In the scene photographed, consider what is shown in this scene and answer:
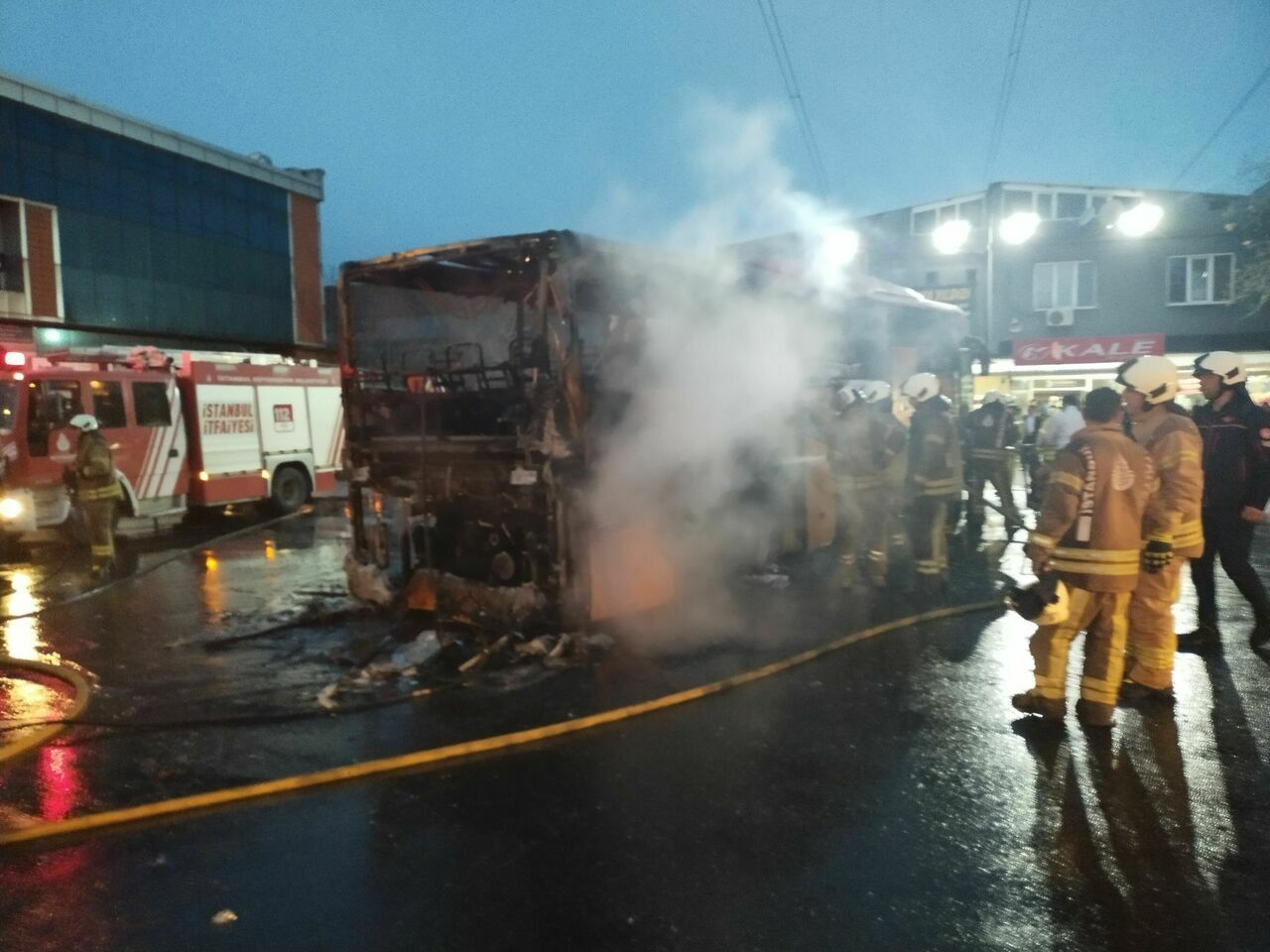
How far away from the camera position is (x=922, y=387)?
756 centimetres

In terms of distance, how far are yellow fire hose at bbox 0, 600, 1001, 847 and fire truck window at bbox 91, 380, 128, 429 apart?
9.22 metres

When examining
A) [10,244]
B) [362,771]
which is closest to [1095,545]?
[362,771]

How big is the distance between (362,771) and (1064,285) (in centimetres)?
2647

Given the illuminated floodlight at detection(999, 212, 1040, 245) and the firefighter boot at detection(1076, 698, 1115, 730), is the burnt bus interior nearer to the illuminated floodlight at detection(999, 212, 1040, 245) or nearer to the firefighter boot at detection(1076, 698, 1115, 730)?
the firefighter boot at detection(1076, 698, 1115, 730)

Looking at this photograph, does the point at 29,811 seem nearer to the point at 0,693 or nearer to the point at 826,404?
the point at 0,693

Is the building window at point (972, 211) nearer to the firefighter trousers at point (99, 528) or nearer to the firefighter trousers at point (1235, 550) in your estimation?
the firefighter trousers at point (1235, 550)

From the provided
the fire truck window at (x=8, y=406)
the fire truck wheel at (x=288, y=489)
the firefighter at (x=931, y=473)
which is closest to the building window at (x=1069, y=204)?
the firefighter at (x=931, y=473)

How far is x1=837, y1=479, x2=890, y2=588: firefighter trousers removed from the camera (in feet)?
26.5

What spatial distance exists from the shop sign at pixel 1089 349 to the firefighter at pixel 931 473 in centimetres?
1632

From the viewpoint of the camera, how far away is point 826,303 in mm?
9367

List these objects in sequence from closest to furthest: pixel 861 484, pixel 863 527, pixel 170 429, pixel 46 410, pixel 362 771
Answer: pixel 362 771 < pixel 861 484 < pixel 863 527 < pixel 46 410 < pixel 170 429

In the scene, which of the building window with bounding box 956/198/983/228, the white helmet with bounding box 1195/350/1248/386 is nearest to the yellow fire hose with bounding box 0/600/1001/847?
the white helmet with bounding box 1195/350/1248/386

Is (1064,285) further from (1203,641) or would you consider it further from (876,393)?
(1203,641)

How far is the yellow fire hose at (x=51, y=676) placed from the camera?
4.42 meters
